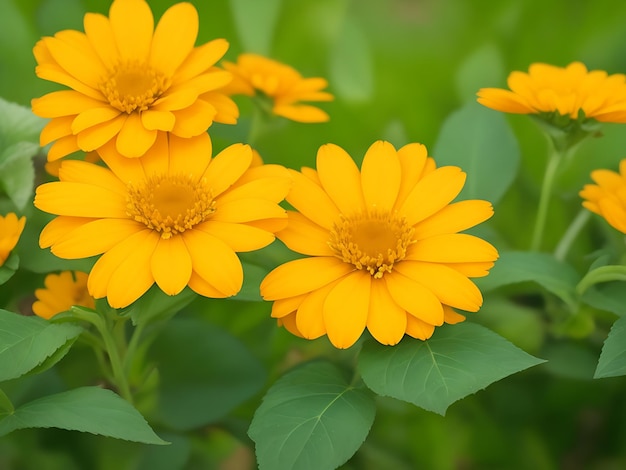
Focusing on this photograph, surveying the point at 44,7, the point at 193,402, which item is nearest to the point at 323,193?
the point at 193,402

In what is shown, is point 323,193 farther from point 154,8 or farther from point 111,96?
point 154,8

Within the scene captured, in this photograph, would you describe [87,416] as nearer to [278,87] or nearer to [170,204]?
[170,204]

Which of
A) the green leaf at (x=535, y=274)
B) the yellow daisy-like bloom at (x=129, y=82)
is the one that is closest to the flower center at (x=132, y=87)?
the yellow daisy-like bloom at (x=129, y=82)

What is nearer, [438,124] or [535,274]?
[535,274]

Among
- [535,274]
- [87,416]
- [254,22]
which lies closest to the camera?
[87,416]

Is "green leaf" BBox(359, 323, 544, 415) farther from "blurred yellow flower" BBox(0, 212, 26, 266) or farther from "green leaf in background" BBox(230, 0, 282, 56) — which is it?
"green leaf in background" BBox(230, 0, 282, 56)

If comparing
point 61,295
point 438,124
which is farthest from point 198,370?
point 438,124

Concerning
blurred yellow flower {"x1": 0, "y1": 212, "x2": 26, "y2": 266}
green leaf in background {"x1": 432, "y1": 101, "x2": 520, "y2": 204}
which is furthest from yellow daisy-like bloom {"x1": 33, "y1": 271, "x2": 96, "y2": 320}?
green leaf in background {"x1": 432, "y1": 101, "x2": 520, "y2": 204}
